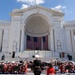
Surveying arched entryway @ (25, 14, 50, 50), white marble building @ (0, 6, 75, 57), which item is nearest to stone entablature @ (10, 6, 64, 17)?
white marble building @ (0, 6, 75, 57)

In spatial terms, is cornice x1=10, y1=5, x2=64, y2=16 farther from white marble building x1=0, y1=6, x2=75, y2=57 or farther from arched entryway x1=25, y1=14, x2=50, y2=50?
arched entryway x1=25, y1=14, x2=50, y2=50

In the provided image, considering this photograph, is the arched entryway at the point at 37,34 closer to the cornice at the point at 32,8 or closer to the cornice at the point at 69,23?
the cornice at the point at 32,8

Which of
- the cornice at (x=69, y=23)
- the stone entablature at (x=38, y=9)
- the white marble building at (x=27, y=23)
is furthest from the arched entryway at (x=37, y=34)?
the cornice at (x=69, y=23)

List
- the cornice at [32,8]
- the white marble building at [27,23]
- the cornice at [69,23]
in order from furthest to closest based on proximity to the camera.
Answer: the cornice at [69,23] < the cornice at [32,8] < the white marble building at [27,23]

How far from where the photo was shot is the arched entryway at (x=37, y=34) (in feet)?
121

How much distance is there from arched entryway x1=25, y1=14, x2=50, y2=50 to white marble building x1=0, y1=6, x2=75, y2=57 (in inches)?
63.1

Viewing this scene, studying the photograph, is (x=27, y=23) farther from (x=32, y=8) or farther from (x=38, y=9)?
(x=38, y=9)

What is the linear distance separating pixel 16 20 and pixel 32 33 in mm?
6580

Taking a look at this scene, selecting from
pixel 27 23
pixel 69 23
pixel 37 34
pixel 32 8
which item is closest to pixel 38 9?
pixel 32 8

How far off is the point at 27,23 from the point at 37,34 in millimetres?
4608

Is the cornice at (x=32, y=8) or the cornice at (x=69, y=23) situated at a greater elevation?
the cornice at (x=32, y=8)

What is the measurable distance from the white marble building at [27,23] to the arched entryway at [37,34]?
1602 millimetres

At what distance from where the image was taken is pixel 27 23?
35656mm

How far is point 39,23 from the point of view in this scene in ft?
123
